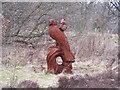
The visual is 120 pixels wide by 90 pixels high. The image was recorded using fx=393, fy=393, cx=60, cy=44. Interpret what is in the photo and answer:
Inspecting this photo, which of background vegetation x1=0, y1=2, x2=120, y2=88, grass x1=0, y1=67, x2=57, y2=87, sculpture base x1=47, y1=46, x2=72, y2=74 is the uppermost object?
background vegetation x1=0, y1=2, x2=120, y2=88

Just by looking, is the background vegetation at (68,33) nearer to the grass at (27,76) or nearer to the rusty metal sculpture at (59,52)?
the grass at (27,76)

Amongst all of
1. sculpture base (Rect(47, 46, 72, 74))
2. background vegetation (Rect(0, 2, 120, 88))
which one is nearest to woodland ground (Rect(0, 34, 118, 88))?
background vegetation (Rect(0, 2, 120, 88))

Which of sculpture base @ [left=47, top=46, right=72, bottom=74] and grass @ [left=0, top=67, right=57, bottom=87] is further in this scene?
sculpture base @ [left=47, top=46, right=72, bottom=74]

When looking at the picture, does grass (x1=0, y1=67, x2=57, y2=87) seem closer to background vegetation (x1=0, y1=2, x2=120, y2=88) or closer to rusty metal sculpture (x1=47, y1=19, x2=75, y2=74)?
rusty metal sculpture (x1=47, y1=19, x2=75, y2=74)

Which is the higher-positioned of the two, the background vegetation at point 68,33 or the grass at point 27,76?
the background vegetation at point 68,33

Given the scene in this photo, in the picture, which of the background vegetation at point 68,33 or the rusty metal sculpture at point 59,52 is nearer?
the rusty metal sculpture at point 59,52

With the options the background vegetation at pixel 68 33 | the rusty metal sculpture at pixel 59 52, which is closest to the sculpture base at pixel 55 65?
the rusty metal sculpture at pixel 59 52

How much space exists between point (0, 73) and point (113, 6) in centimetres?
565

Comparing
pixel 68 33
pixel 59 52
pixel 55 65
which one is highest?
pixel 68 33

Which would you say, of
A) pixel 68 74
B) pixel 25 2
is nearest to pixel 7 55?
pixel 25 2

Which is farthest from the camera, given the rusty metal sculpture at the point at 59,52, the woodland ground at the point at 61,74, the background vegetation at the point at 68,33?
the background vegetation at the point at 68,33

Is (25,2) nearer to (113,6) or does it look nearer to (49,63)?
(113,6)

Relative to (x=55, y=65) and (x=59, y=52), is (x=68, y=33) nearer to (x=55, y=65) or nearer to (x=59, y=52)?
(x=59, y=52)

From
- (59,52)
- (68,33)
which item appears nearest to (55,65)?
(59,52)
